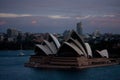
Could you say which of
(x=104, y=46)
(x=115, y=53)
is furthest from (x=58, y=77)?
(x=104, y=46)

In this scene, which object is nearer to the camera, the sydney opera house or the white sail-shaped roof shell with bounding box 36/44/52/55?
the sydney opera house

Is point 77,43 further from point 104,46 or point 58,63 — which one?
point 104,46

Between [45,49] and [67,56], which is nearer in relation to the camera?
[67,56]

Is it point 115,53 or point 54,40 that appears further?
Result: point 115,53

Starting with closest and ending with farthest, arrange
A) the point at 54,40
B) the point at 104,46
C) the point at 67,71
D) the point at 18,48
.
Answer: the point at 67,71
the point at 54,40
the point at 104,46
the point at 18,48

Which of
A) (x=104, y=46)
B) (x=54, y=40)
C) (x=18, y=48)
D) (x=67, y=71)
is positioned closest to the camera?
(x=67, y=71)

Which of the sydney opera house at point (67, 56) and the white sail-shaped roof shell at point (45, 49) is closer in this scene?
the sydney opera house at point (67, 56)

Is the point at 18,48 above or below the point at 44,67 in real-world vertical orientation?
below

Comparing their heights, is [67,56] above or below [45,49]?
below
